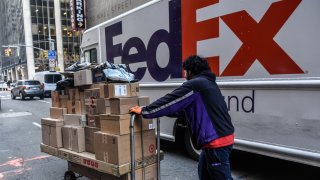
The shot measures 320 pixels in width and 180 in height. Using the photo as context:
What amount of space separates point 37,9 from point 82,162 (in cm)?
5940

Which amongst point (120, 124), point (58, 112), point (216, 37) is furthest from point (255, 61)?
point (58, 112)

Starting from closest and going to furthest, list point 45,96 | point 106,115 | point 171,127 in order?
point 106,115 → point 171,127 → point 45,96

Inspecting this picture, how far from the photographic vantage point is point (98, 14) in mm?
11836

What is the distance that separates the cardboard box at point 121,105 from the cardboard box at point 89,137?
0.59 meters

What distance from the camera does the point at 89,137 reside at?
4125 mm

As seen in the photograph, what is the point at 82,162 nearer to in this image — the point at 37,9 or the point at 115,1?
the point at 115,1

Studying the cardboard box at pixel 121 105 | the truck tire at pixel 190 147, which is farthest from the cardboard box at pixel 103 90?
the truck tire at pixel 190 147

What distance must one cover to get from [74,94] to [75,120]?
40cm

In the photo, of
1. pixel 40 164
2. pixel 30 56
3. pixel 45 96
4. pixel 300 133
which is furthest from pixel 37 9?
pixel 300 133

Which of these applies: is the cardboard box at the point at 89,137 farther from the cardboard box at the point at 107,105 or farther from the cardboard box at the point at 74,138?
the cardboard box at the point at 107,105

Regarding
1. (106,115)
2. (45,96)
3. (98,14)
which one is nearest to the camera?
(106,115)

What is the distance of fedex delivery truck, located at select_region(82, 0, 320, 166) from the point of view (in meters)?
3.58

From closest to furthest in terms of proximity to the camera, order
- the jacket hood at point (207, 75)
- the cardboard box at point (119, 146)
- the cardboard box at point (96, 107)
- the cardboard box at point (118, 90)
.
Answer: the jacket hood at point (207, 75) < the cardboard box at point (119, 146) < the cardboard box at point (118, 90) < the cardboard box at point (96, 107)

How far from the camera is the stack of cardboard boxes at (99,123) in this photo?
137 inches
